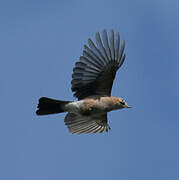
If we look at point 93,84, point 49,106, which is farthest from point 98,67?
point 49,106

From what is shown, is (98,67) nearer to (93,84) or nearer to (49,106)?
(93,84)

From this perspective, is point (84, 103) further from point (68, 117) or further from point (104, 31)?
point (104, 31)

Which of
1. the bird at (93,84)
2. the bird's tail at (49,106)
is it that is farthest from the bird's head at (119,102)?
the bird's tail at (49,106)

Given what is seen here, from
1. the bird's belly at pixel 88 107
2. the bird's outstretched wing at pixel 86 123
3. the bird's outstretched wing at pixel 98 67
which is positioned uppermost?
the bird's outstretched wing at pixel 98 67

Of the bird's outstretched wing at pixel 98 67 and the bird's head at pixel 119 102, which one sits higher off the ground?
the bird's outstretched wing at pixel 98 67

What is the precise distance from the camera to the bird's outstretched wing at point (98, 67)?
48.0ft

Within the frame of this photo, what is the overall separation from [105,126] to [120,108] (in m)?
1.00

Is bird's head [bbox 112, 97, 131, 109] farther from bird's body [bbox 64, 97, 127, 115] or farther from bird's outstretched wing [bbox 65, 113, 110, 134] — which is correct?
bird's outstretched wing [bbox 65, 113, 110, 134]

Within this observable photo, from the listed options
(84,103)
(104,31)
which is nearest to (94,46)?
(104,31)

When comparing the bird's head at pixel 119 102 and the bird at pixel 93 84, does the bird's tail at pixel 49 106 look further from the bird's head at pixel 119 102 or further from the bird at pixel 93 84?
the bird's head at pixel 119 102

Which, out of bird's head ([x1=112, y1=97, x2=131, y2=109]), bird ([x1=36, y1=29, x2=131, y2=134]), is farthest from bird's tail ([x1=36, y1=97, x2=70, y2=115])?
bird's head ([x1=112, y1=97, x2=131, y2=109])

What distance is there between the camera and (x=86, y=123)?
1544 centimetres

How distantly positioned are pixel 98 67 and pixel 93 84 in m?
0.42

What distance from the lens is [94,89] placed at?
14.9m
